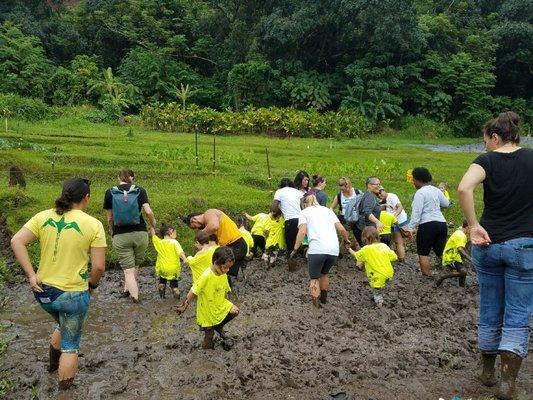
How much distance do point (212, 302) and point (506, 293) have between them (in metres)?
3.08

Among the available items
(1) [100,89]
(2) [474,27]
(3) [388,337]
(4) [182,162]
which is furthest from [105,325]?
(2) [474,27]

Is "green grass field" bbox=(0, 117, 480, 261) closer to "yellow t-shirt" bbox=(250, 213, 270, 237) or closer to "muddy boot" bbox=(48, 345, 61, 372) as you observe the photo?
"yellow t-shirt" bbox=(250, 213, 270, 237)

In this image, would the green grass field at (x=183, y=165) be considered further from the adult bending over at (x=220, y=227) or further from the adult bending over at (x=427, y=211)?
the adult bending over at (x=427, y=211)

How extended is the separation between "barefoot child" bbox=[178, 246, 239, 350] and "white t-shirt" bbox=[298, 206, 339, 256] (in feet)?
6.17

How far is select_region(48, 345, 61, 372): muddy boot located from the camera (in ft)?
18.5

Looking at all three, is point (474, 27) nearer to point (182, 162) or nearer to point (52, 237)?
point (182, 162)

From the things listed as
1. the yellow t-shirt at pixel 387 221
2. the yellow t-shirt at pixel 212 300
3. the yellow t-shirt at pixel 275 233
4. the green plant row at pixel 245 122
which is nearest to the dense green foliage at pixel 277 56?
the green plant row at pixel 245 122

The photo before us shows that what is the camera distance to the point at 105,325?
298 inches

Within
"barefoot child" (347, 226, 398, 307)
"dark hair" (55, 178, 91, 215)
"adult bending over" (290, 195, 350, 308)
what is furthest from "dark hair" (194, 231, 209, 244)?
"dark hair" (55, 178, 91, 215)

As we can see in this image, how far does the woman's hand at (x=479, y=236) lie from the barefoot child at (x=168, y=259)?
4.80m

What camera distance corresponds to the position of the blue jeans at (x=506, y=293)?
185 inches

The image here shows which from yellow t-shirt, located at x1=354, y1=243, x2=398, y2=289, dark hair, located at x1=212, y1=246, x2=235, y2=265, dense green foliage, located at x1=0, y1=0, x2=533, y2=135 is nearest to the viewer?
dark hair, located at x1=212, y1=246, x2=235, y2=265

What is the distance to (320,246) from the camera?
25.8 ft

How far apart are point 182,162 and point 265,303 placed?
11.1m
